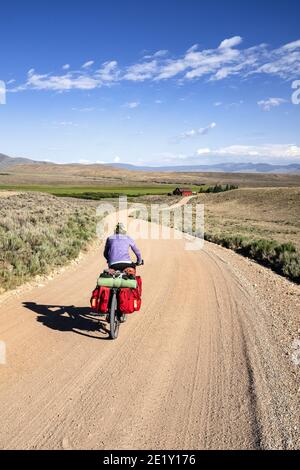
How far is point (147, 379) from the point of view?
21.5 ft

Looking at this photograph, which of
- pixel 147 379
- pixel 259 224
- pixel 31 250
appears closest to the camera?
pixel 147 379

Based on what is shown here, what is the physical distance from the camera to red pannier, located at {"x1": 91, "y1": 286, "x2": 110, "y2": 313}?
8.03m

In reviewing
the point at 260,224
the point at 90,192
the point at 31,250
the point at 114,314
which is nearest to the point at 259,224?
the point at 260,224

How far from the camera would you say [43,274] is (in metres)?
13.5

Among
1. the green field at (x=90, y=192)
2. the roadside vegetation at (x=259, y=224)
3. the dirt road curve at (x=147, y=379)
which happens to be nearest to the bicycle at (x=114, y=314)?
the dirt road curve at (x=147, y=379)

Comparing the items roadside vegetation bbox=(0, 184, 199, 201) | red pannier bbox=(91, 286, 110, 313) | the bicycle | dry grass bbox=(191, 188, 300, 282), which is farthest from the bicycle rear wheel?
roadside vegetation bbox=(0, 184, 199, 201)

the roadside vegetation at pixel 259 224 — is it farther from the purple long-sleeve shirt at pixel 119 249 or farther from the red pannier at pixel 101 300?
the red pannier at pixel 101 300

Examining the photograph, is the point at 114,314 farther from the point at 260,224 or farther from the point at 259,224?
the point at 260,224

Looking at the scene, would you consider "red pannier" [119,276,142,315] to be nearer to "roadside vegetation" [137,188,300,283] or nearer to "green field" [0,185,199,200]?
"roadside vegetation" [137,188,300,283]

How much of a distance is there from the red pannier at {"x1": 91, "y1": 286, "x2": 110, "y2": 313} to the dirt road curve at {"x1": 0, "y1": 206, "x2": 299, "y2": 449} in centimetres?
70

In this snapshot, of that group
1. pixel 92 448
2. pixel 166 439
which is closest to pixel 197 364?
pixel 166 439

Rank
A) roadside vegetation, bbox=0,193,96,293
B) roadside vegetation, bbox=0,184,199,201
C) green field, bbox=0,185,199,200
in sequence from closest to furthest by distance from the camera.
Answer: roadside vegetation, bbox=0,193,96,293 < roadside vegetation, bbox=0,184,199,201 < green field, bbox=0,185,199,200

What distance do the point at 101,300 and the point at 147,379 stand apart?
80.5 inches
